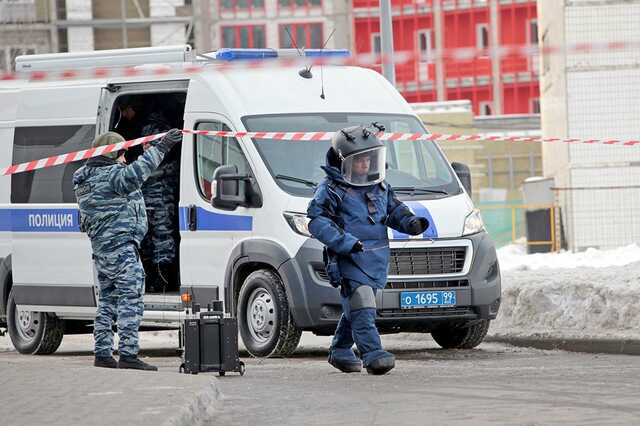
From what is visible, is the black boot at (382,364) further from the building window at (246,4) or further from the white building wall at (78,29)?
the building window at (246,4)

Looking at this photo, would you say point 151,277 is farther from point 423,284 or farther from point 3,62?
point 3,62

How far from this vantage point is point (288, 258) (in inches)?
534

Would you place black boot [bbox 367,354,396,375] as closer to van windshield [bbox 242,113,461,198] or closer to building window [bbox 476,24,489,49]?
van windshield [bbox 242,113,461,198]

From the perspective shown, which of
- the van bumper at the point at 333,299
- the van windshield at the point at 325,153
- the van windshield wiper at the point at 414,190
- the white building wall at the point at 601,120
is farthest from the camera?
the white building wall at the point at 601,120

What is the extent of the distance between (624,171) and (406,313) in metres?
23.1

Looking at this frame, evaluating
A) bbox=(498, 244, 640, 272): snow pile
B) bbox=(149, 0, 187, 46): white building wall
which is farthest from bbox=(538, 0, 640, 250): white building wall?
bbox=(149, 0, 187, 46): white building wall

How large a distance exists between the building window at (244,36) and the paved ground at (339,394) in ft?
221

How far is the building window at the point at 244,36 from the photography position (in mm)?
79938

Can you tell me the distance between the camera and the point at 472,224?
1395 centimetres

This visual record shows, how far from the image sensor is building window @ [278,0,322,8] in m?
80.5

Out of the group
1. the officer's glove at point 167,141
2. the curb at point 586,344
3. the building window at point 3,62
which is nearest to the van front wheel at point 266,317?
the officer's glove at point 167,141

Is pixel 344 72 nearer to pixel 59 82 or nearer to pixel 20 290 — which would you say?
pixel 59 82

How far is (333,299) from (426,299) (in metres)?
0.75

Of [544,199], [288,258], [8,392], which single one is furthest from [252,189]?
[544,199]
